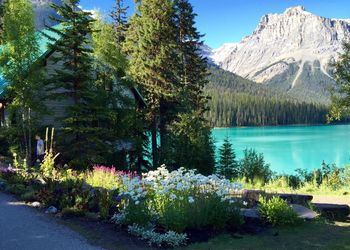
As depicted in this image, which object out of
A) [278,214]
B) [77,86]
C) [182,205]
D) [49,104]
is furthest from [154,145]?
[182,205]

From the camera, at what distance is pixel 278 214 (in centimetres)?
936

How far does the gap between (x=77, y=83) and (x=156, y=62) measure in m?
11.1

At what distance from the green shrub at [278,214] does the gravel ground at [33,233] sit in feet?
A: 13.4

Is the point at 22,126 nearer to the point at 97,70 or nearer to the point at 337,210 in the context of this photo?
the point at 97,70

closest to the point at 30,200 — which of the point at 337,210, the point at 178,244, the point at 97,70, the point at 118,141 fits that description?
the point at 178,244

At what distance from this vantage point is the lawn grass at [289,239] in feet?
25.5

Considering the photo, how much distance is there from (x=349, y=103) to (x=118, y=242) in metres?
17.3

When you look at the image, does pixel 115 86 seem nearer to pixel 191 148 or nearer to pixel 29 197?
pixel 191 148

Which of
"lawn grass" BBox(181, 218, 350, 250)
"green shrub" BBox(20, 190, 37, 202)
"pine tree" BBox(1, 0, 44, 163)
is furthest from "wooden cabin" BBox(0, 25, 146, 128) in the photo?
"lawn grass" BBox(181, 218, 350, 250)

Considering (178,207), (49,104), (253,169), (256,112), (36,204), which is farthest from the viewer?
(256,112)

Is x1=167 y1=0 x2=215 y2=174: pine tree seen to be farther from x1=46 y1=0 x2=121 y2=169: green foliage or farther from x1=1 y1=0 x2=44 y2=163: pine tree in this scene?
x1=1 y1=0 x2=44 y2=163: pine tree

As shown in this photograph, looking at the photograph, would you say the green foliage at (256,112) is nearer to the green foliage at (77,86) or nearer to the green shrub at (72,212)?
the green foliage at (77,86)

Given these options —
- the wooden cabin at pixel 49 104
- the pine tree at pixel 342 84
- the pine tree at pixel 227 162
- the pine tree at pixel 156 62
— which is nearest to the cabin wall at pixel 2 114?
the wooden cabin at pixel 49 104

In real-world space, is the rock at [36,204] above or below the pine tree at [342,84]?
below
